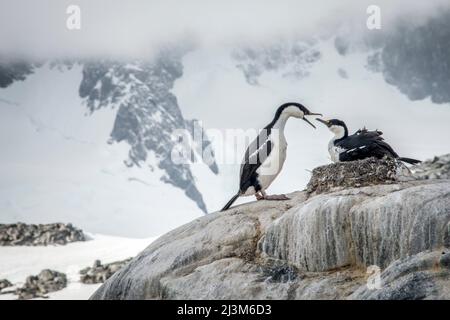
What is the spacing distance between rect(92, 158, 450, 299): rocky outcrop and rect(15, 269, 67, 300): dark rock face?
41.7 metres

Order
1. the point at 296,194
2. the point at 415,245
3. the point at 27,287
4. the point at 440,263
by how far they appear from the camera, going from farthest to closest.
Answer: the point at 27,287 < the point at 296,194 < the point at 415,245 < the point at 440,263

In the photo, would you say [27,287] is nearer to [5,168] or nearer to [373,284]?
[373,284]

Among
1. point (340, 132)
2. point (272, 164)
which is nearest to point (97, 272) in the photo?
point (340, 132)

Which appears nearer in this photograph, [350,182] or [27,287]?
[350,182]

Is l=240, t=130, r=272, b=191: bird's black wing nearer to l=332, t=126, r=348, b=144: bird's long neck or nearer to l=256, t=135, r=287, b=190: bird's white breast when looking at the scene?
l=256, t=135, r=287, b=190: bird's white breast

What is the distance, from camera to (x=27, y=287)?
194ft

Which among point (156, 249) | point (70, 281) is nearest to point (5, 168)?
point (70, 281)

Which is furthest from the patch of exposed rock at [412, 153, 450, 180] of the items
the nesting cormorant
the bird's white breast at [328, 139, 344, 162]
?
the nesting cormorant

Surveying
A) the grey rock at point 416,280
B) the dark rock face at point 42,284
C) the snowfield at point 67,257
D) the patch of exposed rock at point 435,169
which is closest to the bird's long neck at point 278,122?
the grey rock at point 416,280

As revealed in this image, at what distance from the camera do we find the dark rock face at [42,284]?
5703 centimetres

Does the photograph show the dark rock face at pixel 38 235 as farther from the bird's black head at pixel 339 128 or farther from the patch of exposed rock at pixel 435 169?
the bird's black head at pixel 339 128

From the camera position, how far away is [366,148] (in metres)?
17.6

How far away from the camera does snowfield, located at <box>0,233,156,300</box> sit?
2542 inches
